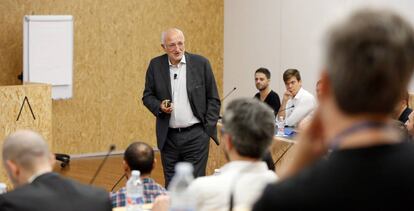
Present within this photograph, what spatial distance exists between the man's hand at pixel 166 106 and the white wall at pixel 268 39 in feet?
11.5

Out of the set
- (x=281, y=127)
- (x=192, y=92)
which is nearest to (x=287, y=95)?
(x=281, y=127)

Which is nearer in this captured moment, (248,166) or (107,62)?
(248,166)

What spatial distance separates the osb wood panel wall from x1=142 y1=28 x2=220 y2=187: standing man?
3840mm

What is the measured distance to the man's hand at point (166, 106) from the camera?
680cm

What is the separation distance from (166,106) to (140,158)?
2.38 meters

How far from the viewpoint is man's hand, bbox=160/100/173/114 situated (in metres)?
6.80

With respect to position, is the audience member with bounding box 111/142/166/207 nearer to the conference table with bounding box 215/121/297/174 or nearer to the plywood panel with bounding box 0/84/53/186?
the conference table with bounding box 215/121/297/174

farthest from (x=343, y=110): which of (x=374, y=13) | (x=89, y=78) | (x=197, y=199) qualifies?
(x=89, y=78)

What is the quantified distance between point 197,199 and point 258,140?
34 cm

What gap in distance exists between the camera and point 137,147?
4527 millimetres

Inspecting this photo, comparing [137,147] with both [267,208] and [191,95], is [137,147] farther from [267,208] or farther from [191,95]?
[267,208]

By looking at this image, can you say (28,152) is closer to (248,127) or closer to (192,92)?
(248,127)

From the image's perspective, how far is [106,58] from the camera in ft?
36.4

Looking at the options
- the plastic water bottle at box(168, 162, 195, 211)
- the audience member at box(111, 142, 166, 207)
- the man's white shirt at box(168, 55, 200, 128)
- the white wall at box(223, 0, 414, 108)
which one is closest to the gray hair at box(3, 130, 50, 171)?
the plastic water bottle at box(168, 162, 195, 211)
